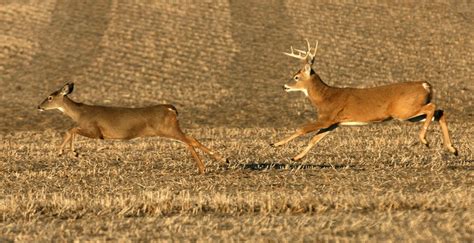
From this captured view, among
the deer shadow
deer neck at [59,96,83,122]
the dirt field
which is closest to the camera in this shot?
the dirt field

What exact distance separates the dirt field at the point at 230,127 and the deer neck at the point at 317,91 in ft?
3.20

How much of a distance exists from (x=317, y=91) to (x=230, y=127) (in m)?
9.80

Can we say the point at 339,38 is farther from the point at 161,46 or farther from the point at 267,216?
the point at 267,216

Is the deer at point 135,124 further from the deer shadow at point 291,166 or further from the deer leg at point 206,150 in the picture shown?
the deer shadow at point 291,166

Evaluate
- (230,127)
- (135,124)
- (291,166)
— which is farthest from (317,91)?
(230,127)

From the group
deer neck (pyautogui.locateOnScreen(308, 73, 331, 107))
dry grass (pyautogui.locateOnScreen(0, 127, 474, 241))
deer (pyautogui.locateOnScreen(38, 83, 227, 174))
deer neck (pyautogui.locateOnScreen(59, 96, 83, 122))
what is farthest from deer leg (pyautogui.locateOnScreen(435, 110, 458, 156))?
deer neck (pyautogui.locateOnScreen(59, 96, 83, 122))

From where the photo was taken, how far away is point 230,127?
26641 mm

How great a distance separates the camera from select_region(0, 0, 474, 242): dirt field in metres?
9.88

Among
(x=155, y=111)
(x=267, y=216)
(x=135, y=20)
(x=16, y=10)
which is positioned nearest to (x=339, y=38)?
(x=135, y=20)

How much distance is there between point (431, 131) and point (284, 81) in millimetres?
11134

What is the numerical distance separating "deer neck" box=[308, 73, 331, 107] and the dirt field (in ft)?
3.20

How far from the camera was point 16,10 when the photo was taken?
143ft

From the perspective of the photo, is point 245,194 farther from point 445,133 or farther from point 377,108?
point 445,133

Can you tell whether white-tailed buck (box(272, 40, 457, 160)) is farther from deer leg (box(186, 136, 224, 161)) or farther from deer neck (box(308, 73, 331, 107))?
deer leg (box(186, 136, 224, 161))
